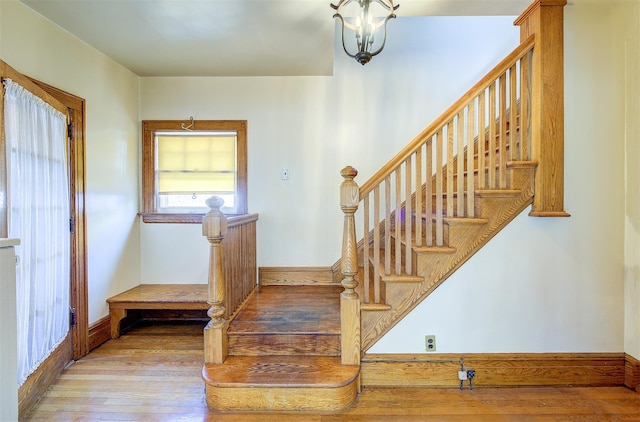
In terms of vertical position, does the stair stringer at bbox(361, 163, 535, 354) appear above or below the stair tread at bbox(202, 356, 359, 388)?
above

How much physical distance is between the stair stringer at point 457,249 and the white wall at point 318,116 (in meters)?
1.20

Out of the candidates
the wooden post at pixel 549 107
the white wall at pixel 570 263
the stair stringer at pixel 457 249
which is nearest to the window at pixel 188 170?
the stair stringer at pixel 457 249

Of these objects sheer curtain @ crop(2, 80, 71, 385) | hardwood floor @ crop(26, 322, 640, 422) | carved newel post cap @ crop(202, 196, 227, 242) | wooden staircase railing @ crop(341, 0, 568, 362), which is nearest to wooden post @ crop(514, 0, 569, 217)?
wooden staircase railing @ crop(341, 0, 568, 362)

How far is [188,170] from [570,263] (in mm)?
3431

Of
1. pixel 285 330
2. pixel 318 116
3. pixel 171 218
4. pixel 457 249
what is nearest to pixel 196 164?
pixel 171 218

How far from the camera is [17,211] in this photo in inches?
70.4

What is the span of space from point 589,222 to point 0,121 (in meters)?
3.64

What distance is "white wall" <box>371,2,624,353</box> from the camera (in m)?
A: 2.06

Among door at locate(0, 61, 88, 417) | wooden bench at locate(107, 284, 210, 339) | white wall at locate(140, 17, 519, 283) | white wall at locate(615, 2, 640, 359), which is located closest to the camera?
door at locate(0, 61, 88, 417)

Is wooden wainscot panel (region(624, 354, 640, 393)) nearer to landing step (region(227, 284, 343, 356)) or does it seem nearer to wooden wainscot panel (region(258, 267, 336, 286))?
landing step (region(227, 284, 343, 356))

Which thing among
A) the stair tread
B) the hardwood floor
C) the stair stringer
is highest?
the stair stringer

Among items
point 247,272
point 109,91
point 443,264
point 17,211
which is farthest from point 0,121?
point 443,264

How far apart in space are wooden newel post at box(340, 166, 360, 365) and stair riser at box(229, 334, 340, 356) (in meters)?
0.10

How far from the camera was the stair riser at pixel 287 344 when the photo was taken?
2076 mm
